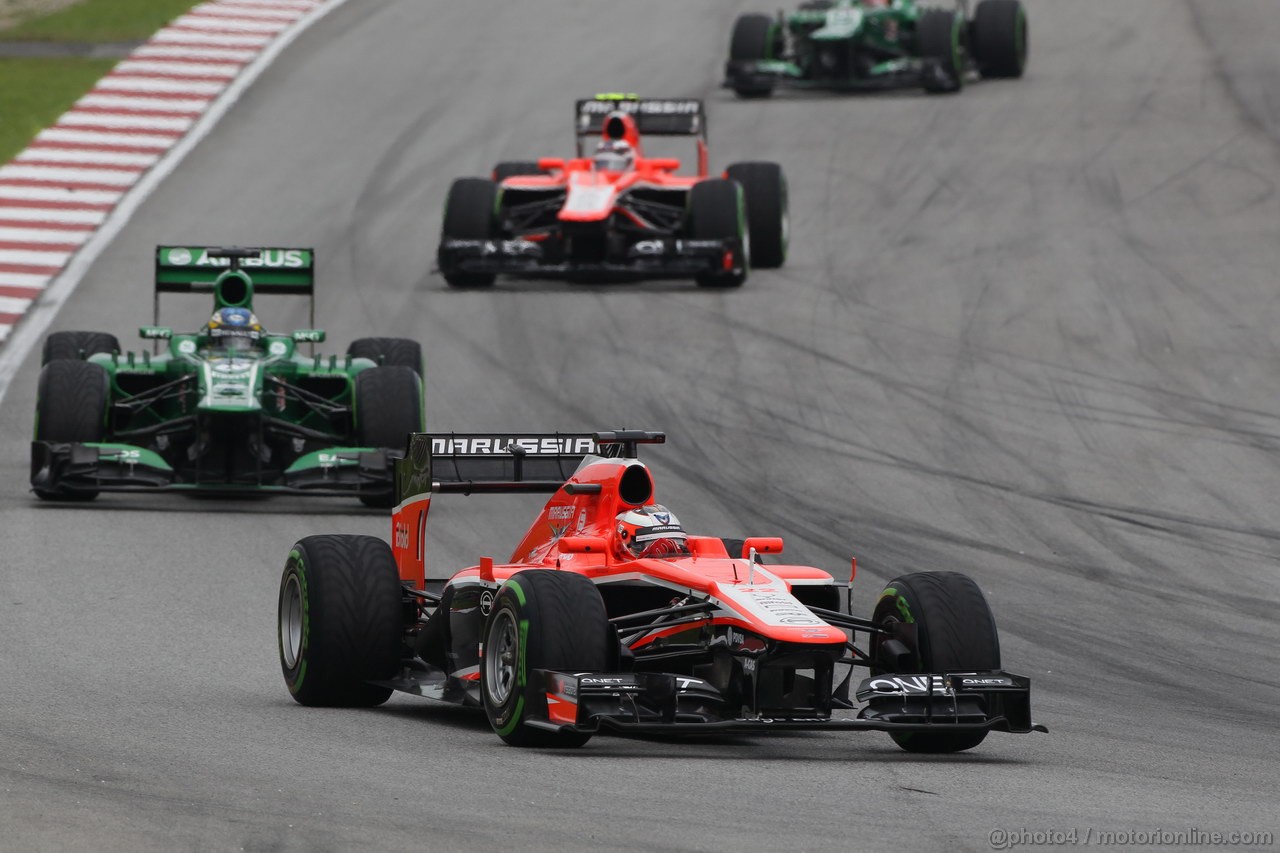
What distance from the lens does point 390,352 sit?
1956 cm

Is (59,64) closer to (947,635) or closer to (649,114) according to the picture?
(649,114)

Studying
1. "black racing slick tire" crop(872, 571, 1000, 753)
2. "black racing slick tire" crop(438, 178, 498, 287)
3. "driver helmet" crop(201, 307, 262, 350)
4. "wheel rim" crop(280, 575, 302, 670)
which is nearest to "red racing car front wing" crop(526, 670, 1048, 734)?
"black racing slick tire" crop(872, 571, 1000, 753)

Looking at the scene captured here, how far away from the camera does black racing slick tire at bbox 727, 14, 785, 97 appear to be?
32062 millimetres

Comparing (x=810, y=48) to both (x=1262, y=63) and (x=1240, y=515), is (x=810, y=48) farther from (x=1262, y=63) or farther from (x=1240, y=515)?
(x=1240, y=515)

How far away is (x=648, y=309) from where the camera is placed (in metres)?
24.1

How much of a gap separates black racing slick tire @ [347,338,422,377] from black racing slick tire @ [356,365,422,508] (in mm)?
1180

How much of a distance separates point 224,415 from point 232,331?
3.48 ft

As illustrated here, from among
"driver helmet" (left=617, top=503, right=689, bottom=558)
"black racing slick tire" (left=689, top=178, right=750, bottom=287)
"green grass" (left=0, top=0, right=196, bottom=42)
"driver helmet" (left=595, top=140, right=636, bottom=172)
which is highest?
"green grass" (left=0, top=0, right=196, bottom=42)

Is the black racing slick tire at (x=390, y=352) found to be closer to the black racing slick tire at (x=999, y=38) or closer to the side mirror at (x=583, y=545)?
the side mirror at (x=583, y=545)

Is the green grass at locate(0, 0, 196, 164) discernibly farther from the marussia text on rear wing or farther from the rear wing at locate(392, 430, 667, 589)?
the rear wing at locate(392, 430, 667, 589)

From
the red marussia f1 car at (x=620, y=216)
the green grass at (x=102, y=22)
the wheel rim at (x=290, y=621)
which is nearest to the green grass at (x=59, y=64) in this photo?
the green grass at (x=102, y=22)

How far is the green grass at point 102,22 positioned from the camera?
36250 mm

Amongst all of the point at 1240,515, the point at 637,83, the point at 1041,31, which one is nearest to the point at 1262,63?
the point at 1041,31

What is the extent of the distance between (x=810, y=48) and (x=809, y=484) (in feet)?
50.1
